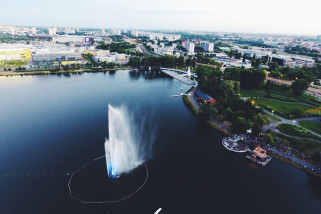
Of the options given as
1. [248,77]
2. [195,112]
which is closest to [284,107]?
[248,77]

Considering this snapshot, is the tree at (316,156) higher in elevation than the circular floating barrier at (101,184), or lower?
higher

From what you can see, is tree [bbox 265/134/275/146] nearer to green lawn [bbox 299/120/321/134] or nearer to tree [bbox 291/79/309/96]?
green lawn [bbox 299/120/321/134]

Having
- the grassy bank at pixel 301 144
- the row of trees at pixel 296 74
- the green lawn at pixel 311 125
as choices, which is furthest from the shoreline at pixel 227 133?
the row of trees at pixel 296 74

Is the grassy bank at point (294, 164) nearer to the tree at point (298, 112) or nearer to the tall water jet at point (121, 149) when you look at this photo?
the tree at point (298, 112)

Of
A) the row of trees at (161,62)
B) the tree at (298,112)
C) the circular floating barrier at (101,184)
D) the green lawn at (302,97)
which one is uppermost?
the row of trees at (161,62)

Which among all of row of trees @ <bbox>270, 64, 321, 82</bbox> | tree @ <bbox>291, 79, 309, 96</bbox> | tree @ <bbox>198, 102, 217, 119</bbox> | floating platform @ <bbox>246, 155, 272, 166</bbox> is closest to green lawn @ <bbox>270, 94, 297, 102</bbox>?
tree @ <bbox>291, 79, 309, 96</bbox>

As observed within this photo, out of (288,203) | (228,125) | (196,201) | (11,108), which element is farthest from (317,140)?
(11,108)

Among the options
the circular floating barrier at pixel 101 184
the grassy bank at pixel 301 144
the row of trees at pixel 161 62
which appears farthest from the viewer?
the row of trees at pixel 161 62

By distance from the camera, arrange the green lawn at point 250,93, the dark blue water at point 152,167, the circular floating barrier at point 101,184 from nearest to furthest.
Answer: the dark blue water at point 152,167
the circular floating barrier at point 101,184
the green lawn at point 250,93
